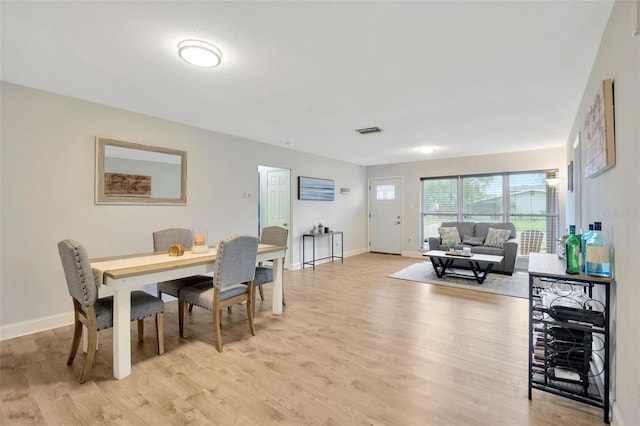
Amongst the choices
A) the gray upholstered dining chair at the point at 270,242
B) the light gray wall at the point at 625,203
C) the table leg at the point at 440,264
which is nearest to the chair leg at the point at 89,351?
the gray upholstered dining chair at the point at 270,242

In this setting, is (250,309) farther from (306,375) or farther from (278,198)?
(278,198)

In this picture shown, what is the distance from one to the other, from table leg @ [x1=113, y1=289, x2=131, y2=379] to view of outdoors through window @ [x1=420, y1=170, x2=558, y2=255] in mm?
6493

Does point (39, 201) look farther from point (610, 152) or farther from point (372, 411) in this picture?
point (610, 152)

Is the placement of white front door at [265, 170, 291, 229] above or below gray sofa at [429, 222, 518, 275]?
above

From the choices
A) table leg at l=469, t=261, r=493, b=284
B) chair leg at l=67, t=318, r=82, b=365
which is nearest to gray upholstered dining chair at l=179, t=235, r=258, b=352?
chair leg at l=67, t=318, r=82, b=365

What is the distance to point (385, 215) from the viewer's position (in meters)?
7.87

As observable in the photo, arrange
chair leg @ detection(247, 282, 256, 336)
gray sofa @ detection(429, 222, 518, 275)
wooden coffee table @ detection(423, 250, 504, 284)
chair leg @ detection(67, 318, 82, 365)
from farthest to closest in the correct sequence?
gray sofa @ detection(429, 222, 518, 275), wooden coffee table @ detection(423, 250, 504, 284), chair leg @ detection(247, 282, 256, 336), chair leg @ detection(67, 318, 82, 365)

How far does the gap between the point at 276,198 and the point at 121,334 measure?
417 cm

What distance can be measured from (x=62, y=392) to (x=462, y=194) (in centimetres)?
713

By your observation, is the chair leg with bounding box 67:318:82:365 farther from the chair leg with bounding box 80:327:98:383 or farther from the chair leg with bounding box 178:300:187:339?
the chair leg with bounding box 178:300:187:339

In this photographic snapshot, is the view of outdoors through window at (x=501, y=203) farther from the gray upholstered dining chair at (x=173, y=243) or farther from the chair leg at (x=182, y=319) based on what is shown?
the chair leg at (x=182, y=319)

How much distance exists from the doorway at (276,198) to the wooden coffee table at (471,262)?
8.81ft

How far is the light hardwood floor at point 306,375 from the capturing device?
→ 1.76m

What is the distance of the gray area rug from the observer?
4359mm
